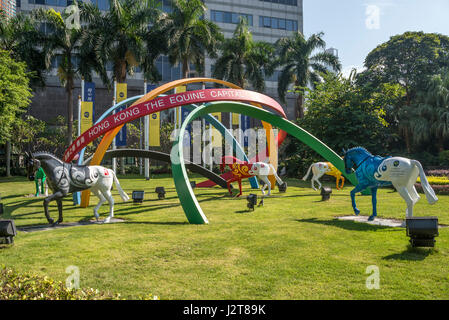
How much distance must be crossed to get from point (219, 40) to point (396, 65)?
72.7ft

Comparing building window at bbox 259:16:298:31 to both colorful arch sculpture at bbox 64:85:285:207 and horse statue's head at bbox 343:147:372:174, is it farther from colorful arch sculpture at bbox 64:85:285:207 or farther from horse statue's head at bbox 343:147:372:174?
horse statue's head at bbox 343:147:372:174

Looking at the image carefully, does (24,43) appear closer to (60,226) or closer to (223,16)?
(60,226)

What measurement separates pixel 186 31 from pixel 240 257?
30.6 m

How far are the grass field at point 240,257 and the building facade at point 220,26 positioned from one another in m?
37.1

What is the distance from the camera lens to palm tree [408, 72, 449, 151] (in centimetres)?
3431

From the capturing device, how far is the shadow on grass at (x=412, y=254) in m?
6.60

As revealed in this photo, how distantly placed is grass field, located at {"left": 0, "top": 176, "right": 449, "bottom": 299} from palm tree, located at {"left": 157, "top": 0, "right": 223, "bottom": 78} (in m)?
25.3

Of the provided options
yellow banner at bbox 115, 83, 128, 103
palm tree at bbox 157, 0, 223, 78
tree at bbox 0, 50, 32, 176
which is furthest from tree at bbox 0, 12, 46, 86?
palm tree at bbox 157, 0, 223, 78

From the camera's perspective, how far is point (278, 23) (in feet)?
193

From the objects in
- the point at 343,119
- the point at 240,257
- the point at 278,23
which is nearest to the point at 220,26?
the point at 278,23

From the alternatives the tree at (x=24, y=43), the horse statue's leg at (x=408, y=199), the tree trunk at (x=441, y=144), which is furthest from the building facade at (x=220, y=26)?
the horse statue's leg at (x=408, y=199)

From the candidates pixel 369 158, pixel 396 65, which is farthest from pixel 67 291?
pixel 396 65

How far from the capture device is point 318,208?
13.3 metres

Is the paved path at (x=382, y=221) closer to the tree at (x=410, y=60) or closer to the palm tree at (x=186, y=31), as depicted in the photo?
the palm tree at (x=186, y=31)
